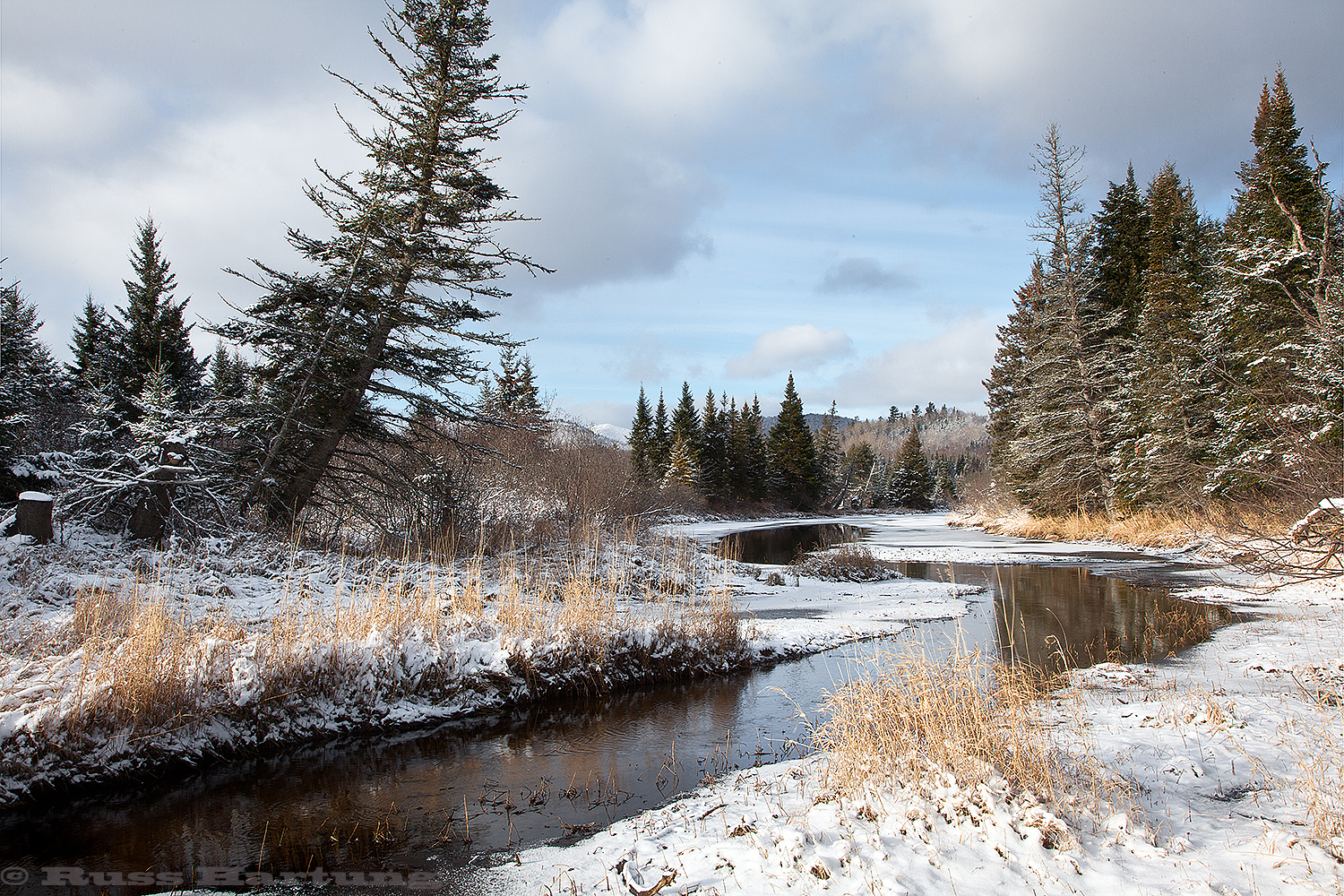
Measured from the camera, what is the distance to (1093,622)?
1301 centimetres

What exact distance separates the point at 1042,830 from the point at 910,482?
280ft

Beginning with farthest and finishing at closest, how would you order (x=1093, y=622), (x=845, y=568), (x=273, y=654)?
(x=845, y=568), (x=1093, y=622), (x=273, y=654)

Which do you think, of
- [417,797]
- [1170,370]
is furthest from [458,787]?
[1170,370]

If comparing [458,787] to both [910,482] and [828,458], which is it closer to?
[828,458]

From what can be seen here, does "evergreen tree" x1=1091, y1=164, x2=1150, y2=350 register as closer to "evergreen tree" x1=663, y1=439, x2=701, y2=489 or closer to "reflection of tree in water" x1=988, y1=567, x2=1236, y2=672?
"reflection of tree in water" x1=988, y1=567, x2=1236, y2=672

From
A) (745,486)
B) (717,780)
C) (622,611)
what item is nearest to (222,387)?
(622,611)

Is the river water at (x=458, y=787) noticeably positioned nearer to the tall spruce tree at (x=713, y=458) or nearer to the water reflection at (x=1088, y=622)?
the water reflection at (x=1088, y=622)

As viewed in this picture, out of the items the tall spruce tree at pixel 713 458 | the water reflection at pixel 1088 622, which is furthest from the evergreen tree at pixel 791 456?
the water reflection at pixel 1088 622

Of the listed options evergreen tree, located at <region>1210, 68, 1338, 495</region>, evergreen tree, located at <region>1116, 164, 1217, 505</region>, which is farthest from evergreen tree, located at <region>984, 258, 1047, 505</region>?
evergreen tree, located at <region>1210, 68, 1338, 495</region>

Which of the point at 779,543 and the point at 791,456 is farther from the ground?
the point at 791,456

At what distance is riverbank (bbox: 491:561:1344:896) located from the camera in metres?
3.51

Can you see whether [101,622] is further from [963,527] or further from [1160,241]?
[963,527]

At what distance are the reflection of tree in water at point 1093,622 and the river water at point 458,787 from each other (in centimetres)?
10

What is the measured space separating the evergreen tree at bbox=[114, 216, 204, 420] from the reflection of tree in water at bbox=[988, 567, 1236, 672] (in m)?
27.1
